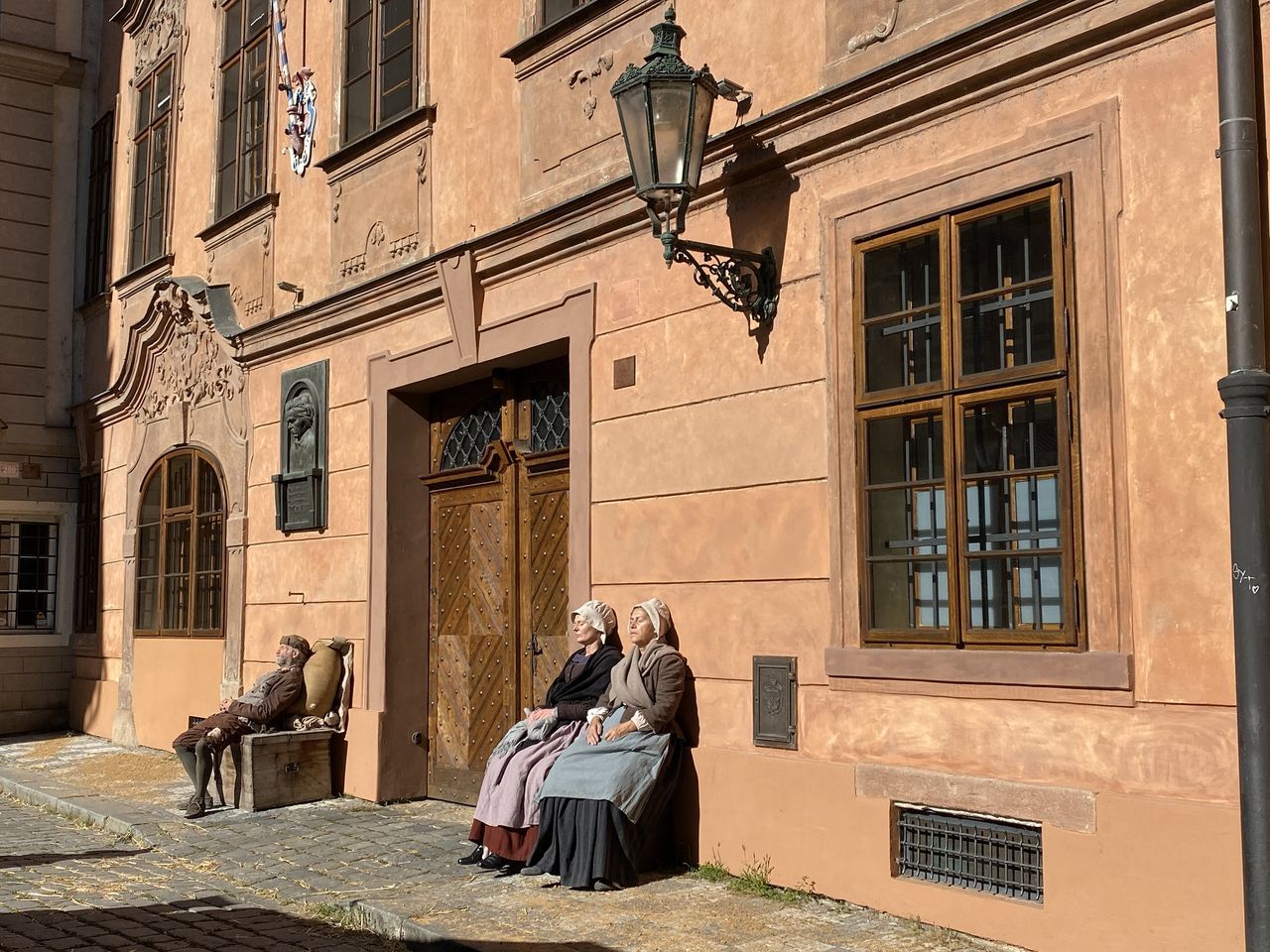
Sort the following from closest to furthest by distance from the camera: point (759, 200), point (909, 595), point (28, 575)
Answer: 1. point (909, 595)
2. point (759, 200)
3. point (28, 575)

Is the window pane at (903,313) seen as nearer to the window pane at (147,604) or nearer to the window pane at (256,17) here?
the window pane at (256,17)

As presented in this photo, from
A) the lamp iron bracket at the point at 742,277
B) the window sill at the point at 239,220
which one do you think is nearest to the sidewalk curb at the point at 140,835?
the lamp iron bracket at the point at 742,277

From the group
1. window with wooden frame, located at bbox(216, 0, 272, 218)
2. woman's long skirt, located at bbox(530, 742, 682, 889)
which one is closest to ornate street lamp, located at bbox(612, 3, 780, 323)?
woman's long skirt, located at bbox(530, 742, 682, 889)

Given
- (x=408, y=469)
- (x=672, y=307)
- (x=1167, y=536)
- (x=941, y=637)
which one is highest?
(x=672, y=307)

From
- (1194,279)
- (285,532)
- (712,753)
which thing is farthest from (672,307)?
(285,532)

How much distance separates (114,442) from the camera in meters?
15.5

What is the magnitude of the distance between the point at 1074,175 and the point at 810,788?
294 cm

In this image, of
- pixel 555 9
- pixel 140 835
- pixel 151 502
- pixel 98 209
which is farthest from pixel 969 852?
pixel 98 209

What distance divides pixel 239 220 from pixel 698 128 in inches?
266

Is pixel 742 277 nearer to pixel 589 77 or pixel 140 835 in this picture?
pixel 589 77

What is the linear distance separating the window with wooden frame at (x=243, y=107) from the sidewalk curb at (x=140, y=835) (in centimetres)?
519

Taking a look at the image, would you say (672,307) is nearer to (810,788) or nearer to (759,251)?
(759,251)

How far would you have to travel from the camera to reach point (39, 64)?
1648 centimetres

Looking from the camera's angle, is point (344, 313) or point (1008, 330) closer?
point (1008, 330)
